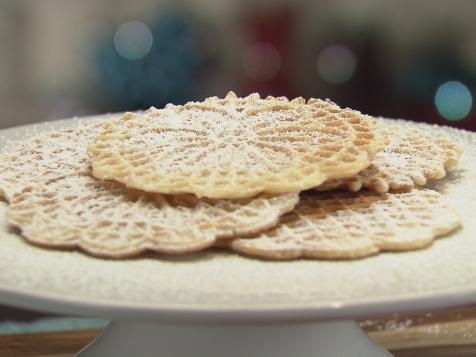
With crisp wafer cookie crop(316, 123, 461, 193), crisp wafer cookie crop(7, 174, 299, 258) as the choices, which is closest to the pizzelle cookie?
crisp wafer cookie crop(7, 174, 299, 258)

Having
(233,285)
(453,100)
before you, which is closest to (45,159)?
(233,285)

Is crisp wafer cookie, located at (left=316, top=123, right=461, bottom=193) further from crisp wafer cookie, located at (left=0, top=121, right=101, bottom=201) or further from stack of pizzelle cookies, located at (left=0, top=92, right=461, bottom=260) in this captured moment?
crisp wafer cookie, located at (left=0, top=121, right=101, bottom=201)

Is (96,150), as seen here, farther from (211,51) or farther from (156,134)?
(211,51)

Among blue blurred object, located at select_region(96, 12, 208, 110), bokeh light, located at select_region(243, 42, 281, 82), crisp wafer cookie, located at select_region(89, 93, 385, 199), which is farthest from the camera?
bokeh light, located at select_region(243, 42, 281, 82)

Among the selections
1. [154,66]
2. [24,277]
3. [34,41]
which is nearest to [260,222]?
[24,277]

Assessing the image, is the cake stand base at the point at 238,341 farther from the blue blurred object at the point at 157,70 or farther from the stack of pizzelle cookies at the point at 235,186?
the blue blurred object at the point at 157,70

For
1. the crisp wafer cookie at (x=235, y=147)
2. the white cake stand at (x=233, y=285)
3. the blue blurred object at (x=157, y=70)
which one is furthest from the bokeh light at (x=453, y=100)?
the white cake stand at (x=233, y=285)
